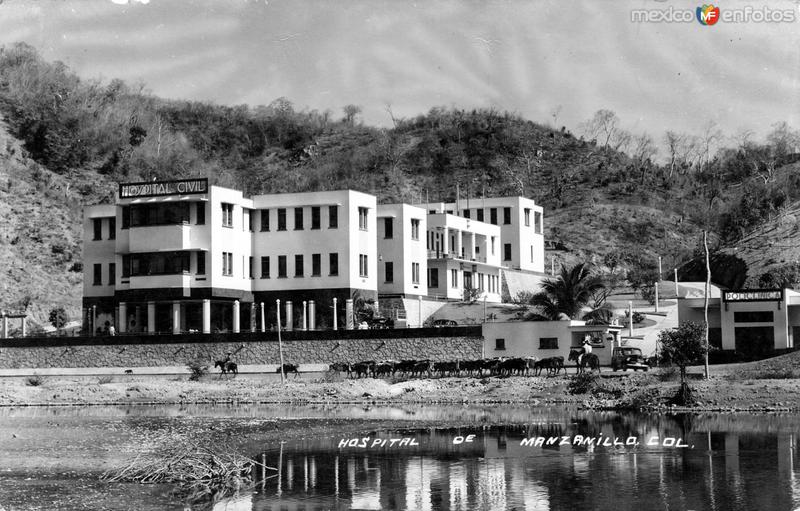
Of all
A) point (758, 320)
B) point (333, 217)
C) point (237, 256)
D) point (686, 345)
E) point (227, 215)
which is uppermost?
point (227, 215)

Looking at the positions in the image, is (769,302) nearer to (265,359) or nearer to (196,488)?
(265,359)

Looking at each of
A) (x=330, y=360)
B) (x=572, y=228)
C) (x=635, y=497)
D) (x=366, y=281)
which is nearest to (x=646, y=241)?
(x=572, y=228)

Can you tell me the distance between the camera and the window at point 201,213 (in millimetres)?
69750

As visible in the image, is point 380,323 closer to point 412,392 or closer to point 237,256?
point 237,256

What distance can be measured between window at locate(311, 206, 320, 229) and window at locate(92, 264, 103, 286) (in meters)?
14.4

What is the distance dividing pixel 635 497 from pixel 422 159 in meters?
133

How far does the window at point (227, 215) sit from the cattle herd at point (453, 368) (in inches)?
537

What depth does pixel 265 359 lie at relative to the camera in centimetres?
6594

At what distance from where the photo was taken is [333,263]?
7100 cm

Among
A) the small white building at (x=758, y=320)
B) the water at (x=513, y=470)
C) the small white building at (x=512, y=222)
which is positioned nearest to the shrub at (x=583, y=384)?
the water at (x=513, y=470)

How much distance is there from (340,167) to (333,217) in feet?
281

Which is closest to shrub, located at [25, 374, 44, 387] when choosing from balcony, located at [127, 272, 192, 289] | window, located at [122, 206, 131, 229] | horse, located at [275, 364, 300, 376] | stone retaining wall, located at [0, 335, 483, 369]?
stone retaining wall, located at [0, 335, 483, 369]

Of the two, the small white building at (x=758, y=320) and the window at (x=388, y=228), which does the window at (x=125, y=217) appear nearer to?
the window at (x=388, y=228)

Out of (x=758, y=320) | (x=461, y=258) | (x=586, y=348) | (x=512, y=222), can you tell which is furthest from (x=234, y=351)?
(x=512, y=222)
